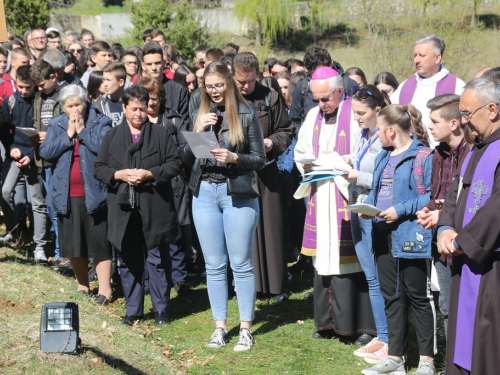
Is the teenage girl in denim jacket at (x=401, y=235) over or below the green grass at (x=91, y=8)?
below

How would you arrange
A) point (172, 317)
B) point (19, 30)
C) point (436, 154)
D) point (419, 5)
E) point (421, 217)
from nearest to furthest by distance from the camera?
1. point (421, 217)
2. point (436, 154)
3. point (172, 317)
4. point (419, 5)
5. point (19, 30)

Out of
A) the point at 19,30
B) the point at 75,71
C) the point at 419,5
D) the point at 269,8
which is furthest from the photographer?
the point at 269,8

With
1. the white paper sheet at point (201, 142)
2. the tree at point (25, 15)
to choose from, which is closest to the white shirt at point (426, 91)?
the white paper sheet at point (201, 142)

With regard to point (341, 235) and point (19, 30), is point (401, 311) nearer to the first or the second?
point (341, 235)

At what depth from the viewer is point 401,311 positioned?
20.1 feet

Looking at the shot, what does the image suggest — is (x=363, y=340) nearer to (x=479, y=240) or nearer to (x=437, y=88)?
(x=479, y=240)

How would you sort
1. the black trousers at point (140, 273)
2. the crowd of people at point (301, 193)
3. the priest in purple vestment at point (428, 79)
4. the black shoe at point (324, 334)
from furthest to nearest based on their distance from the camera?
the priest in purple vestment at point (428, 79) → the black trousers at point (140, 273) → the black shoe at point (324, 334) → the crowd of people at point (301, 193)

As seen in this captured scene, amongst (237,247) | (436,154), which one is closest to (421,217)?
(436,154)

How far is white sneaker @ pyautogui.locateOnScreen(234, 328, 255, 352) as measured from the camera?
6.79 meters

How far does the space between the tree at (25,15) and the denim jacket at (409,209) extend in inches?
1035

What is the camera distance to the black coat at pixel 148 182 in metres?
7.26

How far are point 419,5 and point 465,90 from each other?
56.3 feet

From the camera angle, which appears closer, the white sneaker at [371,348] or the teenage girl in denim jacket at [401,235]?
the teenage girl in denim jacket at [401,235]

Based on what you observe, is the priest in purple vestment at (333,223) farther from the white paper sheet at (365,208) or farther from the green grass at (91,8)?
the green grass at (91,8)
